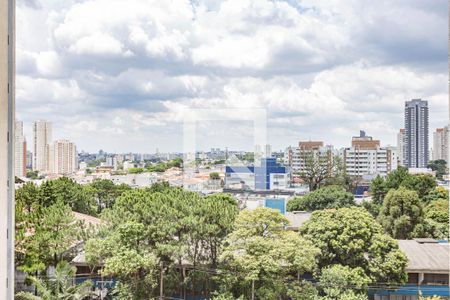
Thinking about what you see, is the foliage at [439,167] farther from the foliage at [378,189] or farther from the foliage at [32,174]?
the foliage at [32,174]

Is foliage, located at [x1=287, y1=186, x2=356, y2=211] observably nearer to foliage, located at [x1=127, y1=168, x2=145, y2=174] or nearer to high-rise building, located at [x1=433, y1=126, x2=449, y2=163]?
high-rise building, located at [x1=433, y1=126, x2=449, y2=163]

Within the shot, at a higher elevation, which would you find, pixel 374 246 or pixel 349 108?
pixel 349 108

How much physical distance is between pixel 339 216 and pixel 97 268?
4.51ft

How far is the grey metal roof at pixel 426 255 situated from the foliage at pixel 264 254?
481 mm

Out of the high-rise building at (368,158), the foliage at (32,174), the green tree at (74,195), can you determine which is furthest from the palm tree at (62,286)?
the high-rise building at (368,158)

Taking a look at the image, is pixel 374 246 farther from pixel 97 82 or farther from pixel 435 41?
pixel 97 82

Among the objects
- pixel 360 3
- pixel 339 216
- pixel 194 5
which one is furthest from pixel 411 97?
pixel 194 5

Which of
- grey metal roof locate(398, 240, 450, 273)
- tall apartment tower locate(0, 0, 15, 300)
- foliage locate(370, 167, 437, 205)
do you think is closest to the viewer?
tall apartment tower locate(0, 0, 15, 300)

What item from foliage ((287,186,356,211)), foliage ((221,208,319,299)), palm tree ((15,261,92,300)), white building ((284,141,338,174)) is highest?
white building ((284,141,338,174))

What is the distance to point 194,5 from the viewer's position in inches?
98.7

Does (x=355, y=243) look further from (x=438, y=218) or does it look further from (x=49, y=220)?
(x=49, y=220)

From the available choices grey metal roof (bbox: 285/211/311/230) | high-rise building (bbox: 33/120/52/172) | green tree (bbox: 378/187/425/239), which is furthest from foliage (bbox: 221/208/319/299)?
high-rise building (bbox: 33/120/52/172)

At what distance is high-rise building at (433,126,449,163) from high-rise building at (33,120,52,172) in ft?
6.66

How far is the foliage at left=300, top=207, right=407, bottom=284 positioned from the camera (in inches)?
95.0
